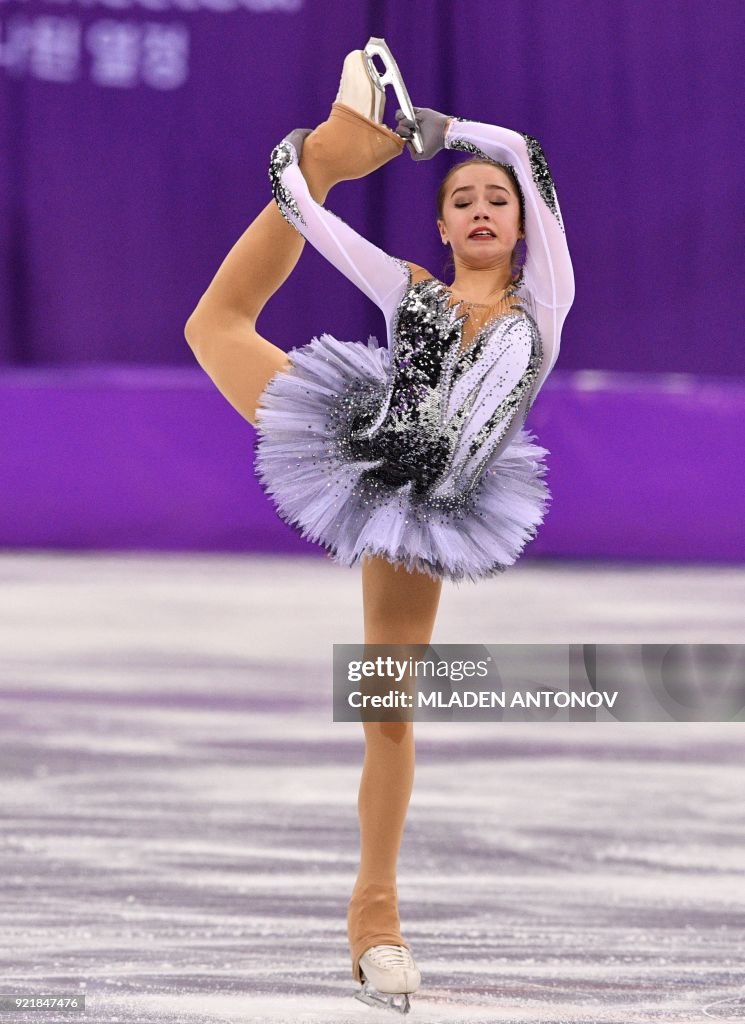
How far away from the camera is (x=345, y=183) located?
6.71m

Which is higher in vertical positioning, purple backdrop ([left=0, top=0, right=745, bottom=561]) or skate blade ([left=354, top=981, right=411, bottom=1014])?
purple backdrop ([left=0, top=0, right=745, bottom=561])

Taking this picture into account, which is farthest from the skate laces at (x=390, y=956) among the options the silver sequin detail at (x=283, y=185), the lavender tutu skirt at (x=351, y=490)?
the silver sequin detail at (x=283, y=185)

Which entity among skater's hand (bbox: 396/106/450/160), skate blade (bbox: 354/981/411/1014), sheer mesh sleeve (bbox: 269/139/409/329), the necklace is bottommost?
skate blade (bbox: 354/981/411/1014)

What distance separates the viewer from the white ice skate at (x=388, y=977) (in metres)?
2.11

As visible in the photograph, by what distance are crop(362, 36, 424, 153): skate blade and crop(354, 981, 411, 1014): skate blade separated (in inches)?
42.4

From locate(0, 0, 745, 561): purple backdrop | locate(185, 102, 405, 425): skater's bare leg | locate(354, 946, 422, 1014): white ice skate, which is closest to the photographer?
locate(354, 946, 422, 1014): white ice skate

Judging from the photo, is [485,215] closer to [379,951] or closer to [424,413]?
[424,413]

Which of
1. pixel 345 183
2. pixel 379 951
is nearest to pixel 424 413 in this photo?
pixel 379 951

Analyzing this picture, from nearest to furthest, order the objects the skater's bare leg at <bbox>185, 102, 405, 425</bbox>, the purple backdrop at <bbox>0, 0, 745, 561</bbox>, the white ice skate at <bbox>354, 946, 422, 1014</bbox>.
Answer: the white ice skate at <bbox>354, 946, 422, 1014</bbox>, the skater's bare leg at <bbox>185, 102, 405, 425</bbox>, the purple backdrop at <bbox>0, 0, 745, 561</bbox>

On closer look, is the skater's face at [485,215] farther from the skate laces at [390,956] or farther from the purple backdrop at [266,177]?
the purple backdrop at [266,177]

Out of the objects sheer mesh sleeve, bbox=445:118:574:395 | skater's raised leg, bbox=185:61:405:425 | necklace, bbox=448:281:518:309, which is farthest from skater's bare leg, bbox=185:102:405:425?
necklace, bbox=448:281:518:309

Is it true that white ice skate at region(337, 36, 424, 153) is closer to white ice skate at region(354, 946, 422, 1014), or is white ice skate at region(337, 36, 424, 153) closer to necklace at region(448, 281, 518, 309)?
necklace at region(448, 281, 518, 309)

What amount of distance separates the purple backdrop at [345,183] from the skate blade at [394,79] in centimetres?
454

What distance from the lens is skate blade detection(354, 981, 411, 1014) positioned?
213cm
